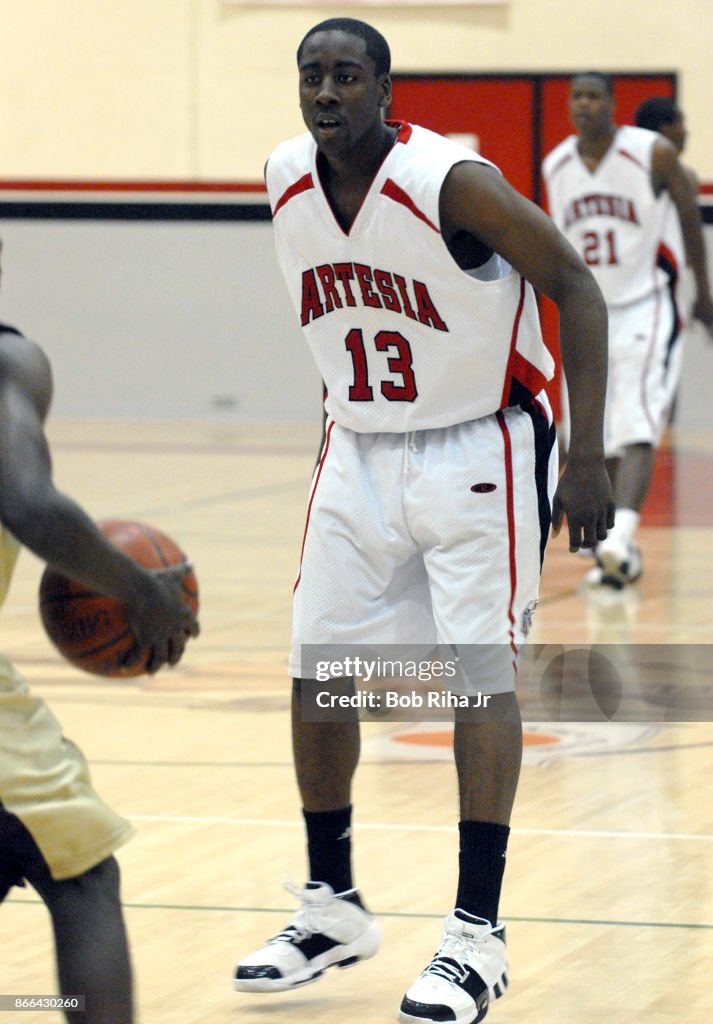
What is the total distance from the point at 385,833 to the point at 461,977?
1.19 meters

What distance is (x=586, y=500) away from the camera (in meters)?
3.52

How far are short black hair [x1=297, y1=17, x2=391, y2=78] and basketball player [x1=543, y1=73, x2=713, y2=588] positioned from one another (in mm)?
4835

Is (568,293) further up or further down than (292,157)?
further down

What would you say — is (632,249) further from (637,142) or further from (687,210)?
(637,142)

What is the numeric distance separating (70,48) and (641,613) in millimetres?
9710

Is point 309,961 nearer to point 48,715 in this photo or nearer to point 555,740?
point 48,715

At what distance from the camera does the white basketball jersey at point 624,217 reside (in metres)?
8.67

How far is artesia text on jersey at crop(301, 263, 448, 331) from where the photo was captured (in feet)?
11.8

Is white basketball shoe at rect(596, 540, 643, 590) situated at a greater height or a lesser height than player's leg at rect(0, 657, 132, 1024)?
lesser

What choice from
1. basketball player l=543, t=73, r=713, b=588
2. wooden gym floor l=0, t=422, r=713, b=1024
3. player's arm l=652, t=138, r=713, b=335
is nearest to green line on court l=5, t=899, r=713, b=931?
wooden gym floor l=0, t=422, r=713, b=1024

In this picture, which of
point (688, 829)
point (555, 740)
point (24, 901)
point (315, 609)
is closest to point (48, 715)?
point (315, 609)

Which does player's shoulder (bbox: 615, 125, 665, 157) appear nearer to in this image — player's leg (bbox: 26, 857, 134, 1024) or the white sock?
the white sock

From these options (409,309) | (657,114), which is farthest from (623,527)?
(409,309)

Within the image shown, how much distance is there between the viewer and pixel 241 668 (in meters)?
6.61
